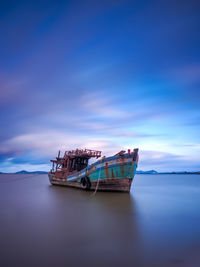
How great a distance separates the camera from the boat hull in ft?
46.8

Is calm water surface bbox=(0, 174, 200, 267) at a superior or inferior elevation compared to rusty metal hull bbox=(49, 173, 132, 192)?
inferior

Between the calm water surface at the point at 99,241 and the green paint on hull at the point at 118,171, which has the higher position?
the green paint on hull at the point at 118,171

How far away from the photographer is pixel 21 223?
21.6ft

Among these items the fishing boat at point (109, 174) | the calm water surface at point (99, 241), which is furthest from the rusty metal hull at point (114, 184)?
the calm water surface at point (99, 241)

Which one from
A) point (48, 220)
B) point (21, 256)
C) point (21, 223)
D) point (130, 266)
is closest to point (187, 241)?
point (130, 266)

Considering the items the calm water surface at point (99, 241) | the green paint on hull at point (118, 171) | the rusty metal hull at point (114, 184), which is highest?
the green paint on hull at point (118, 171)

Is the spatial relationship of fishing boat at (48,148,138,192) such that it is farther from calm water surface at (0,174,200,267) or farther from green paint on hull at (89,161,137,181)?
calm water surface at (0,174,200,267)

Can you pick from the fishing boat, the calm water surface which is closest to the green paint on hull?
the fishing boat

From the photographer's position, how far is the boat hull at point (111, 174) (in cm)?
1426

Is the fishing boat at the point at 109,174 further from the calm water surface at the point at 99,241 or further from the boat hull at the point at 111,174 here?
the calm water surface at the point at 99,241

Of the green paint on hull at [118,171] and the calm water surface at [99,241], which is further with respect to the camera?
the green paint on hull at [118,171]

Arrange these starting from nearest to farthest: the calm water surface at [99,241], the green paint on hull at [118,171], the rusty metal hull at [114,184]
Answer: the calm water surface at [99,241] < the green paint on hull at [118,171] < the rusty metal hull at [114,184]

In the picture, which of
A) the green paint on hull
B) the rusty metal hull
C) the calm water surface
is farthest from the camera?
the rusty metal hull

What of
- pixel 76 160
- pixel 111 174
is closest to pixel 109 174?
pixel 111 174
